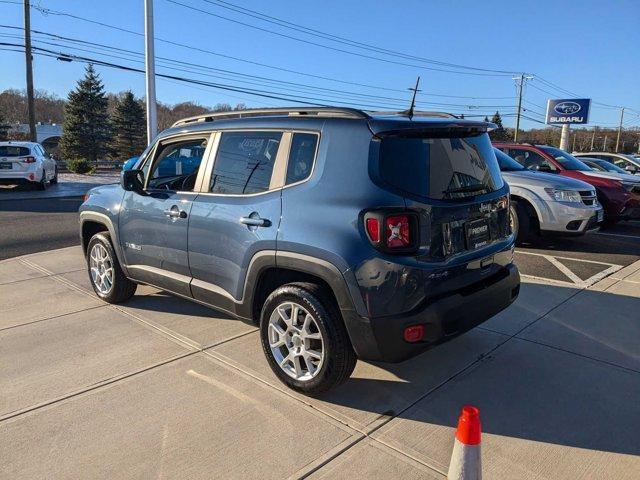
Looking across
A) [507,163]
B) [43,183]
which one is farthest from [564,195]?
[43,183]

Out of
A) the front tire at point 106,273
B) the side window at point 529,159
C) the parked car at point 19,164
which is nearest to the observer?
the front tire at point 106,273

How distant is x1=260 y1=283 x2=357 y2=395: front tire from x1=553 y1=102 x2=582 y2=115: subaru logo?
4391 centimetres

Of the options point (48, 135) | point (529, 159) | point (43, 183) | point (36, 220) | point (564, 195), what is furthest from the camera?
point (48, 135)

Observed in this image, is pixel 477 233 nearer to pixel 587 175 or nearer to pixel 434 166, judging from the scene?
pixel 434 166

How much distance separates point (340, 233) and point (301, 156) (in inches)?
26.6

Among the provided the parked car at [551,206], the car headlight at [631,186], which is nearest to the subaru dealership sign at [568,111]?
the car headlight at [631,186]

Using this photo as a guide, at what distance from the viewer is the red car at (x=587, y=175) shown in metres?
9.69

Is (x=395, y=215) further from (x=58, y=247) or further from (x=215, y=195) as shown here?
(x=58, y=247)

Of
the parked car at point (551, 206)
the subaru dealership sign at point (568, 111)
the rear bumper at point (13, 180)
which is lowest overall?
the rear bumper at point (13, 180)

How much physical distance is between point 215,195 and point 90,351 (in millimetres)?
1599

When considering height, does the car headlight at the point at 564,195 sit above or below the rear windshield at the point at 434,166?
below

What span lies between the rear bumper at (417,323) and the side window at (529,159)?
7314 mm

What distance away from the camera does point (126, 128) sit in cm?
6050

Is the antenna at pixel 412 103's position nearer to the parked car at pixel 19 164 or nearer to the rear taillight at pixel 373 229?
the rear taillight at pixel 373 229
